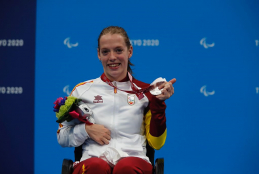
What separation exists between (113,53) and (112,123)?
1.28 feet

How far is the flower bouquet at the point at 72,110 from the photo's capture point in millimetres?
1813

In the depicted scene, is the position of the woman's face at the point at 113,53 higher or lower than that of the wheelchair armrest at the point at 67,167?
higher

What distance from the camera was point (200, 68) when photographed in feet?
10.7

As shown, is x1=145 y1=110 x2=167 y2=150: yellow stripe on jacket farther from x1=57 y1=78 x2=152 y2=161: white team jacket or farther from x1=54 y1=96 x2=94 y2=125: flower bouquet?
x1=54 y1=96 x2=94 y2=125: flower bouquet

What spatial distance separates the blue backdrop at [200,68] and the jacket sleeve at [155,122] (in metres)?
1.32

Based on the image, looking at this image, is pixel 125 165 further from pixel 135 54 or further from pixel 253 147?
pixel 253 147

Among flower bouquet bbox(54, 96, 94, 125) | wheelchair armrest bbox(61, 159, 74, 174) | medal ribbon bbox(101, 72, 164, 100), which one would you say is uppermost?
medal ribbon bbox(101, 72, 164, 100)

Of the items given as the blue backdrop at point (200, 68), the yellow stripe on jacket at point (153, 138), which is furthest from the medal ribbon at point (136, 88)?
the blue backdrop at point (200, 68)

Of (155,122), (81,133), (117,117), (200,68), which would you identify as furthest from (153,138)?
(200,68)

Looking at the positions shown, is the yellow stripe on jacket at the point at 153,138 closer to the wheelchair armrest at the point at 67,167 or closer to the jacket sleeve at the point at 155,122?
the jacket sleeve at the point at 155,122

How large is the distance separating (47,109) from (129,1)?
4.27ft

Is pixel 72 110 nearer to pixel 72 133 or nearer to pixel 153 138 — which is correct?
pixel 72 133

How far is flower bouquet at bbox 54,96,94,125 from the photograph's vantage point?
5.95 feet

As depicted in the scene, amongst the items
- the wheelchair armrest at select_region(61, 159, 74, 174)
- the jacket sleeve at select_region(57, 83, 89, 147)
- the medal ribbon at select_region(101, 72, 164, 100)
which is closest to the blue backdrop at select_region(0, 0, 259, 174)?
the medal ribbon at select_region(101, 72, 164, 100)
